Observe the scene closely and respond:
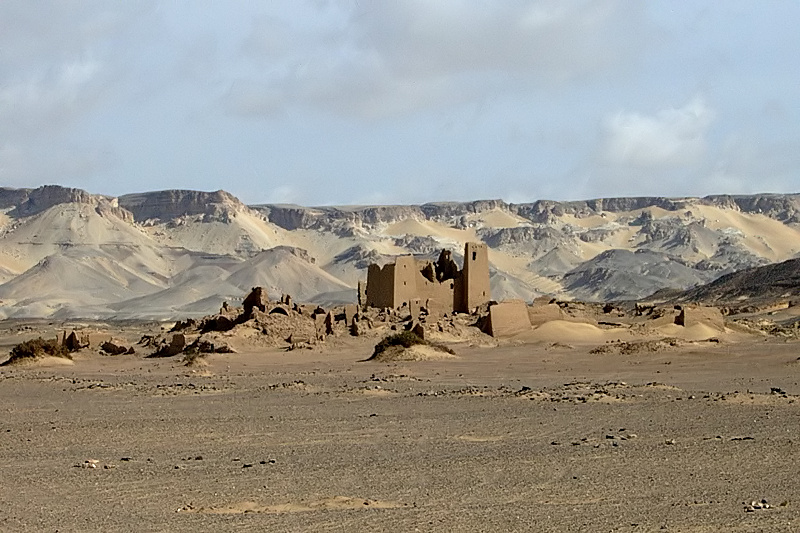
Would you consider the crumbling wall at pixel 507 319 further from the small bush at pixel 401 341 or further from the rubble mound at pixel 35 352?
the rubble mound at pixel 35 352

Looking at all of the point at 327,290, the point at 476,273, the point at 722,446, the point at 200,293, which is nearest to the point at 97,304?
the point at 200,293

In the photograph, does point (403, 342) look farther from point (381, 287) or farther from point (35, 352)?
point (381, 287)

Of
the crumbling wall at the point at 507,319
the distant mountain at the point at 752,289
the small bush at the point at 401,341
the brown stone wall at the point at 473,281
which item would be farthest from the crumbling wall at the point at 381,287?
the distant mountain at the point at 752,289

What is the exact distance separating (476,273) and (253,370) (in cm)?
1786

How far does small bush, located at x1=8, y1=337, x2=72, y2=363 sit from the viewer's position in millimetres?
A: 34344

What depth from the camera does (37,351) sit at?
3488 cm

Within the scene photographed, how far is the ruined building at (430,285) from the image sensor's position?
45781 mm

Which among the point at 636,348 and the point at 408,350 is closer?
the point at 408,350

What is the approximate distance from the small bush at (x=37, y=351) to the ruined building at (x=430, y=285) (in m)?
14.0

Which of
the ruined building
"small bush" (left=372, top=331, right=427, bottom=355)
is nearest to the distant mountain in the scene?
the ruined building

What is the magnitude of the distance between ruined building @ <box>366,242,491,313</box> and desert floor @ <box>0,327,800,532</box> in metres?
19.1

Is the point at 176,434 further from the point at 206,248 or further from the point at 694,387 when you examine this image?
the point at 206,248

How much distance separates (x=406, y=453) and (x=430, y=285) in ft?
109

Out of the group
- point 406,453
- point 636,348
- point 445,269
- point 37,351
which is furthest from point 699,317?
point 406,453
